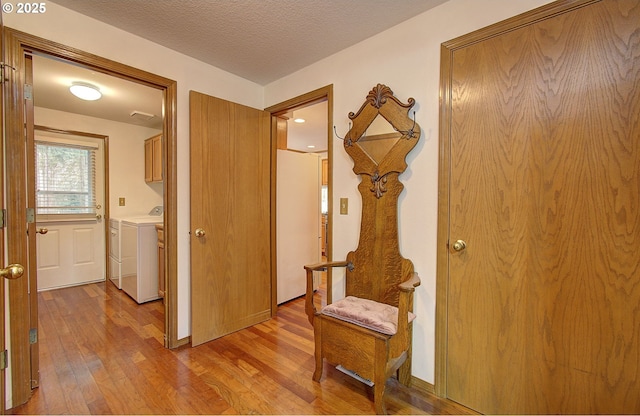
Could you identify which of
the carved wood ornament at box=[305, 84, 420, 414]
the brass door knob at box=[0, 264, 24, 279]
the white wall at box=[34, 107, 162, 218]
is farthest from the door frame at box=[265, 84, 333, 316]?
the white wall at box=[34, 107, 162, 218]

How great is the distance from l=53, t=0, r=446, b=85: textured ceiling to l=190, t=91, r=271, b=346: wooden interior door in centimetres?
44

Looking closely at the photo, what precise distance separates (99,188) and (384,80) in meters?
4.27

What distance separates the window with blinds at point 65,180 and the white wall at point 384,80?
8.88ft

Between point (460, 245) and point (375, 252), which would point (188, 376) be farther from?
point (460, 245)

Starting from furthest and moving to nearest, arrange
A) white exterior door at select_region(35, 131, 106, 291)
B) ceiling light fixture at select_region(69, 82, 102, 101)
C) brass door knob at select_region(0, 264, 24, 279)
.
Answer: white exterior door at select_region(35, 131, 106, 291) → ceiling light fixture at select_region(69, 82, 102, 101) → brass door knob at select_region(0, 264, 24, 279)

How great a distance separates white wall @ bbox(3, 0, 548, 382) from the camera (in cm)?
165

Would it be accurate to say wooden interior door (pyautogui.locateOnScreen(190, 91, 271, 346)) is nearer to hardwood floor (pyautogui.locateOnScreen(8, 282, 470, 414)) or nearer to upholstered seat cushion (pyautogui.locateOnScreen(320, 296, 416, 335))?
hardwood floor (pyautogui.locateOnScreen(8, 282, 470, 414))

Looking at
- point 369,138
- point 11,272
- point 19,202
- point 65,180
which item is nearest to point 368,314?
point 369,138

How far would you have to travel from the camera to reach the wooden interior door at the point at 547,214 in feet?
3.91

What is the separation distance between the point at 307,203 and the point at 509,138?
2.32 m

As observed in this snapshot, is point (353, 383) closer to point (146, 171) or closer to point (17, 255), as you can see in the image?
point (17, 255)

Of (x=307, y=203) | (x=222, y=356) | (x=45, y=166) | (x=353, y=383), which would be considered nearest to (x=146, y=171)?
(x=45, y=166)

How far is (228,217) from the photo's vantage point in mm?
2461

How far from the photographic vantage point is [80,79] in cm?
268
